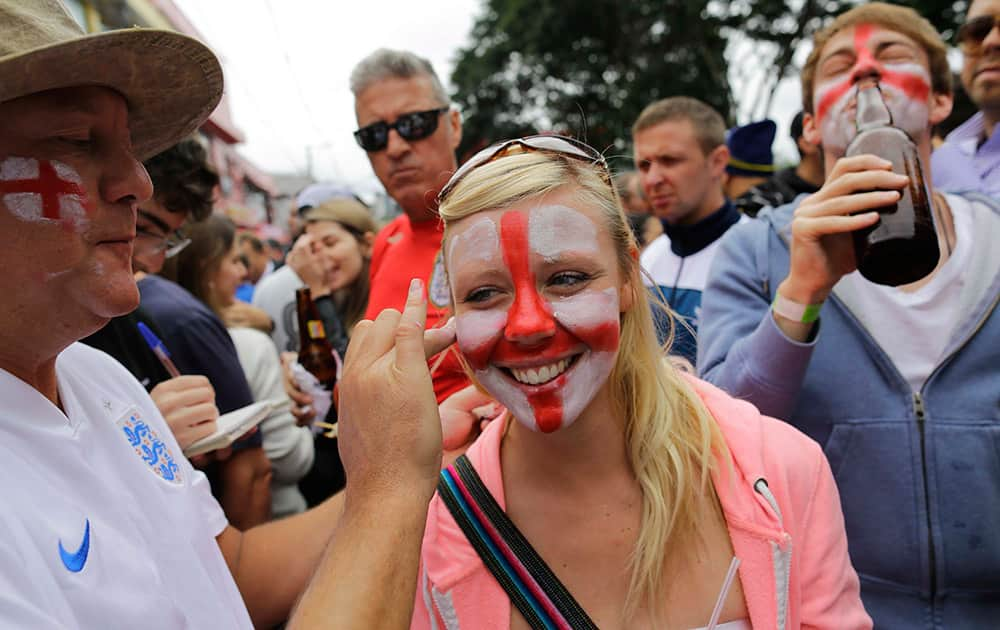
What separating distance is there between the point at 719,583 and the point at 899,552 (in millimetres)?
599

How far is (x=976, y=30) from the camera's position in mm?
2521

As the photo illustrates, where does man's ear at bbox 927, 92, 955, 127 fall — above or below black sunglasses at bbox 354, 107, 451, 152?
below

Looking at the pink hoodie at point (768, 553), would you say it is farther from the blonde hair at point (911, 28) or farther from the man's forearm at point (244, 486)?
the man's forearm at point (244, 486)

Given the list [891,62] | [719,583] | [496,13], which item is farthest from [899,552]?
[496,13]

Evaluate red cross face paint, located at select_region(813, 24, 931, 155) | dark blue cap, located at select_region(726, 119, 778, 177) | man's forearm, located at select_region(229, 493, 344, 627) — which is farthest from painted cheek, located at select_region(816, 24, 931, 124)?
dark blue cap, located at select_region(726, 119, 778, 177)

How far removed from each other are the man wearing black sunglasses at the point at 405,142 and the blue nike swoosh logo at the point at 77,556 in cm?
188

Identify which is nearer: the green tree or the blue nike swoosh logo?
the blue nike swoosh logo

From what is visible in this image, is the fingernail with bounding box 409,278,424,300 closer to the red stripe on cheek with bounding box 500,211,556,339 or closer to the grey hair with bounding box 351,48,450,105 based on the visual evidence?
the red stripe on cheek with bounding box 500,211,556,339

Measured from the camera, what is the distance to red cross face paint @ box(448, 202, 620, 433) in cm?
152

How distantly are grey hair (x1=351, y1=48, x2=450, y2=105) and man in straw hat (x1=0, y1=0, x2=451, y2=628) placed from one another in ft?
5.30

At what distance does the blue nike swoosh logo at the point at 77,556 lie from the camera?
43.2 inches

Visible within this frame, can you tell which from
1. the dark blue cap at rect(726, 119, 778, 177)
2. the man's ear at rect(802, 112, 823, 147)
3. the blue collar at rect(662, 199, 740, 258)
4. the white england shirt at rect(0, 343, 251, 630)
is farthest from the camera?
the dark blue cap at rect(726, 119, 778, 177)

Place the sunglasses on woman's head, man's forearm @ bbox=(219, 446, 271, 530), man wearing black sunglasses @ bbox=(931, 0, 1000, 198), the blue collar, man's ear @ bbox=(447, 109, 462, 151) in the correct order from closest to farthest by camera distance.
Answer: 1. the sunglasses on woman's head
2. man wearing black sunglasses @ bbox=(931, 0, 1000, 198)
3. man's forearm @ bbox=(219, 446, 271, 530)
4. man's ear @ bbox=(447, 109, 462, 151)
5. the blue collar

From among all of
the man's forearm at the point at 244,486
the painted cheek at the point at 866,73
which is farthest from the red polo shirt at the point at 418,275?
the painted cheek at the point at 866,73
